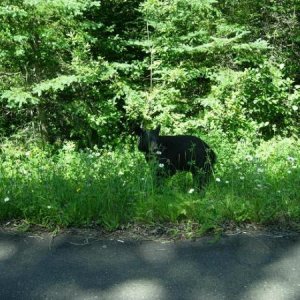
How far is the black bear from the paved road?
73.3 inches

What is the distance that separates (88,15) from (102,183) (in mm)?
8523

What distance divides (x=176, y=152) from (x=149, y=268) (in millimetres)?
2439

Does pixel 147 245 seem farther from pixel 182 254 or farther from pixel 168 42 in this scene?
pixel 168 42

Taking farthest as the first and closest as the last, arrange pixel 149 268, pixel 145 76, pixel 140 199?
pixel 145 76 < pixel 140 199 < pixel 149 268

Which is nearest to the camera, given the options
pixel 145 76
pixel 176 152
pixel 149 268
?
pixel 149 268

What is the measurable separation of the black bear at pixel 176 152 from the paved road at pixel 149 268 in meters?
1.86

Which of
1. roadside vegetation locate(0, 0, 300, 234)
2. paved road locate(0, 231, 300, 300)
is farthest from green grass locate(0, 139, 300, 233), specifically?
roadside vegetation locate(0, 0, 300, 234)

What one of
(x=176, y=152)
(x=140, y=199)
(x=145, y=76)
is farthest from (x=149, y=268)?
(x=145, y=76)

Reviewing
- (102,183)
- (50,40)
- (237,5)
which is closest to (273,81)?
(237,5)

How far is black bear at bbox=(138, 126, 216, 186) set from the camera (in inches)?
219

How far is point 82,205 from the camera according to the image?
4.21 m

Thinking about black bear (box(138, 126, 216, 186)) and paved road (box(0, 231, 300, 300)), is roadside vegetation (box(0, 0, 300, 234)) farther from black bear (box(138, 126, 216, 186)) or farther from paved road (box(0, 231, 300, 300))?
paved road (box(0, 231, 300, 300))

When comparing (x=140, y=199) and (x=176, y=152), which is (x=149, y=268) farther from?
(x=176, y=152)

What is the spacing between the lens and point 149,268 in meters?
3.37
